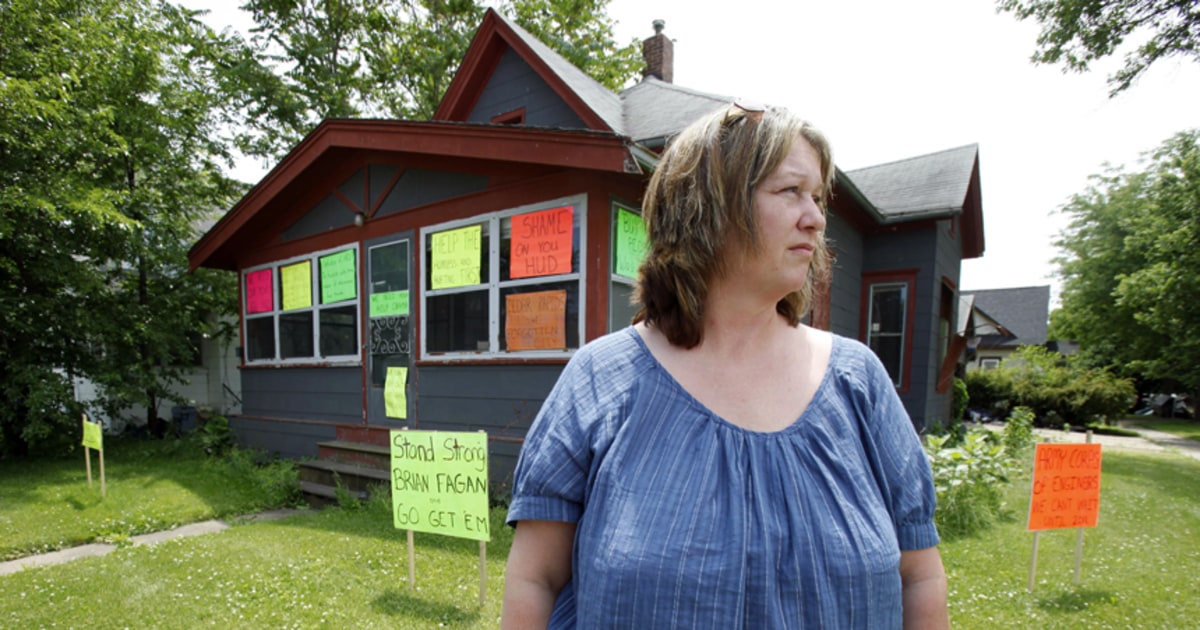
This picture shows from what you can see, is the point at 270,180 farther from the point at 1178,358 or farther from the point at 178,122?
the point at 1178,358

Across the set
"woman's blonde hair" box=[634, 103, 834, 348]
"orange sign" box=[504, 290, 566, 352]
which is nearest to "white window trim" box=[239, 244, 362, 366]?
"orange sign" box=[504, 290, 566, 352]

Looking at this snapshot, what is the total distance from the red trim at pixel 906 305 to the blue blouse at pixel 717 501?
27.3 ft

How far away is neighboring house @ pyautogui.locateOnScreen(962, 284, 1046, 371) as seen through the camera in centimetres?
2795

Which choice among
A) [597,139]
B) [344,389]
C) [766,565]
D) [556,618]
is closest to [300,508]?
[344,389]

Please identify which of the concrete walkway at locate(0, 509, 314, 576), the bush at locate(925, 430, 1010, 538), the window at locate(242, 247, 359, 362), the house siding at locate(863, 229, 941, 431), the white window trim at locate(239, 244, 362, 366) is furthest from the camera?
the house siding at locate(863, 229, 941, 431)

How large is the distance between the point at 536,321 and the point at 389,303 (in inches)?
80.5

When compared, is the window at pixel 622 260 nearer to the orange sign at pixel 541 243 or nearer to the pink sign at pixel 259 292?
the orange sign at pixel 541 243

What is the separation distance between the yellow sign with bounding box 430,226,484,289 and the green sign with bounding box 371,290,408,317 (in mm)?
452

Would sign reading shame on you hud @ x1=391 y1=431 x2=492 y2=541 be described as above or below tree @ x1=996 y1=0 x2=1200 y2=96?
below

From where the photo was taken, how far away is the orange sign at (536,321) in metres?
4.82

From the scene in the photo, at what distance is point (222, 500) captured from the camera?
558 cm

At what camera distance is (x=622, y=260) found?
187 inches

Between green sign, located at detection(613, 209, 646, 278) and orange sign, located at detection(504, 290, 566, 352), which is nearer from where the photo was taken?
green sign, located at detection(613, 209, 646, 278)

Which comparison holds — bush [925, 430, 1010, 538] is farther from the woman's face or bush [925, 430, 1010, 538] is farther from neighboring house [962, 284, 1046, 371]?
neighboring house [962, 284, 1046, 371]
